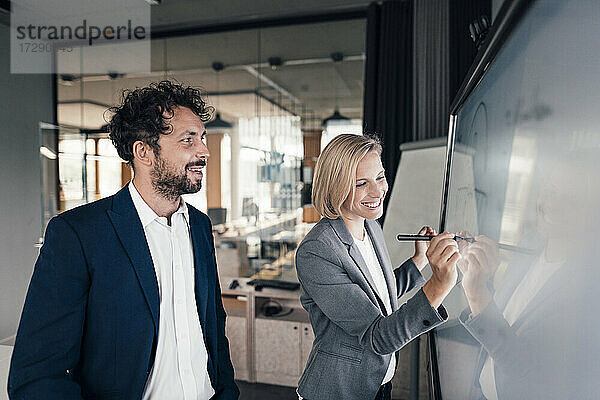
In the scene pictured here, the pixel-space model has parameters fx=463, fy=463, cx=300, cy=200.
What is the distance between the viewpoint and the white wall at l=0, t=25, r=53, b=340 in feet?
13.3

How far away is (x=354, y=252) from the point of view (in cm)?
140

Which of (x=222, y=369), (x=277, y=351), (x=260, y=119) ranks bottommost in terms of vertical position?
(x=277, y=351)

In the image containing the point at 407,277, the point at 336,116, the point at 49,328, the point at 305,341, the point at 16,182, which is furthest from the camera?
the point at 16,182

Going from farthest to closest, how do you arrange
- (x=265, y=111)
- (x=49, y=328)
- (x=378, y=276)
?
(x=265, y=111), (x=378, y=276), (x=49, y=328)

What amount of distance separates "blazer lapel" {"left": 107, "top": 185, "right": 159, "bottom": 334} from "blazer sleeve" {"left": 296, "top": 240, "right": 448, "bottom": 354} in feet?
1.39

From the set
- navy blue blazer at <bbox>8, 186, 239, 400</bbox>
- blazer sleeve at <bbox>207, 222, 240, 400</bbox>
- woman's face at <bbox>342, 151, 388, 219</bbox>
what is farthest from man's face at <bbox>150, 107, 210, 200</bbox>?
woman's face at <bbox>342, 151, 388, 219</bbox>

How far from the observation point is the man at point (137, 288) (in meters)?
1.16

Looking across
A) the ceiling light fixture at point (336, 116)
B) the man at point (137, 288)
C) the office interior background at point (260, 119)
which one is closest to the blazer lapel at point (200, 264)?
the man at point (137, 288)

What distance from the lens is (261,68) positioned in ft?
12.6

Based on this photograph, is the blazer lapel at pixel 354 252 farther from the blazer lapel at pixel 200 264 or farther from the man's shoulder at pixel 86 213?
the man's shoulder at pixel 86 213

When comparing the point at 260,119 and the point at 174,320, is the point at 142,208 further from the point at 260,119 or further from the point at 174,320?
the point at 260,119

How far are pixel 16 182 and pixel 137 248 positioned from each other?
356cm

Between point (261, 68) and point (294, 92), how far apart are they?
1.26 ft

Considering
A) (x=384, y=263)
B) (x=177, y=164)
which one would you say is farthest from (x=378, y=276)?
(x=177, y=164)
